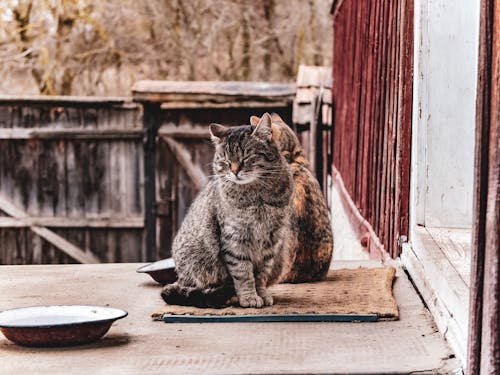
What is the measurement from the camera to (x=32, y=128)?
37.3ft

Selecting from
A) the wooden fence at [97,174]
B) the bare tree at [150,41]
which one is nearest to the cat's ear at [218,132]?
the wooden fence at [97,174]

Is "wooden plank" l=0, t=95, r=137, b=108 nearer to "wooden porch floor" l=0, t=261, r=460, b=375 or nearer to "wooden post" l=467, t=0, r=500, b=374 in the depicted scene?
"wooden porch floor" l=0, t=261, r=460, b=375

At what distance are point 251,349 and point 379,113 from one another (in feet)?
9.76

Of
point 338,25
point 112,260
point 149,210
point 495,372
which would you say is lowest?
point 112,260

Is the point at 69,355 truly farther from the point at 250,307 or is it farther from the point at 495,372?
the point at 495,372

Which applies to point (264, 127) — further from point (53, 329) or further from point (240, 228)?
point (53, 329)

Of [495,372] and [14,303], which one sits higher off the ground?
[495,372]

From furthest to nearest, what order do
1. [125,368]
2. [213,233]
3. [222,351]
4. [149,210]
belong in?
[149,210] → [213,233] → [222,351] → [125,368]

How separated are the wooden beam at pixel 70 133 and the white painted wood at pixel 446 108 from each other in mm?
7371

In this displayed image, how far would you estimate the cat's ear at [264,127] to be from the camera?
3725 mm

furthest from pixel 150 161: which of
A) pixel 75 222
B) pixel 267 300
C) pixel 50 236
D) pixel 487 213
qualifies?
pixel 487 213

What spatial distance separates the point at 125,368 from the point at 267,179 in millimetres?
1302

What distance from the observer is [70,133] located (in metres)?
11.3

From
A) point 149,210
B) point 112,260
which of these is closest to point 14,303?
point 149,210
